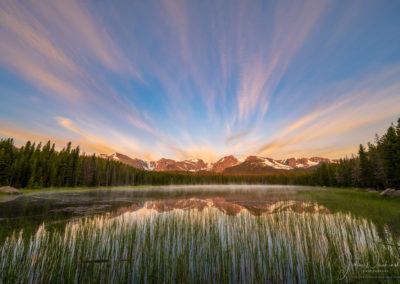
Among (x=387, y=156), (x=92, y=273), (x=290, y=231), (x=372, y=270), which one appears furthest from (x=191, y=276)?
(x=387, y=156)

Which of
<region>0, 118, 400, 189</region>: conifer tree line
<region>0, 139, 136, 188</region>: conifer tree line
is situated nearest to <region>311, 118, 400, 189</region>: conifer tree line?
<region>0, 118, 400, 189</region>: conifer tree line

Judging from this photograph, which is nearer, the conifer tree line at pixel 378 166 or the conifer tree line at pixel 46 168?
the conifer tree line at pixel 378 166

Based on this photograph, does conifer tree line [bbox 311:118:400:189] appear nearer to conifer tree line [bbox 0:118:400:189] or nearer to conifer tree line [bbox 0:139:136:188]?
conifer tree line [bbox 0:118:400:189]

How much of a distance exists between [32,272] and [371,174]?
8025cm

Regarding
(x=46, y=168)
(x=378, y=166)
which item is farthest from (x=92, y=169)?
(x=378, y=166)

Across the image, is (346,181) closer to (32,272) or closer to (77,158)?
(32,272)

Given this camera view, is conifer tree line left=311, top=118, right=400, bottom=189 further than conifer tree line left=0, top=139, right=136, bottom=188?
No

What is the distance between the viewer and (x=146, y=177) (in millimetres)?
121750

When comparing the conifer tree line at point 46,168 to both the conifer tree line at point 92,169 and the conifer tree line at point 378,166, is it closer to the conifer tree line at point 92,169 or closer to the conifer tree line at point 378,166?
the conifer tree line at point 92,169

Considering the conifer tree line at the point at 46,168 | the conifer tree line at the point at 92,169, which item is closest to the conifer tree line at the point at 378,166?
the conifer tree line at the point at 92,169

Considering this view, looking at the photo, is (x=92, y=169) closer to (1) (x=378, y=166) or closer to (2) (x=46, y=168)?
(2) (x=46, y=168)

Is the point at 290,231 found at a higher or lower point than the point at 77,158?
lower

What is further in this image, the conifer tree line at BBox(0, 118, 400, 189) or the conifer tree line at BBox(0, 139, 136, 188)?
the conifer tree line at BBox(0, 139, 136, 188)

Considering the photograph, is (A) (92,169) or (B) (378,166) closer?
(B) (378,166)
